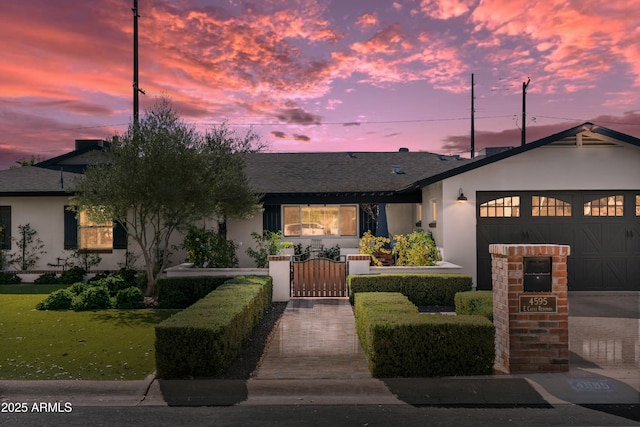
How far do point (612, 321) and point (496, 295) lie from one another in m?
5.23

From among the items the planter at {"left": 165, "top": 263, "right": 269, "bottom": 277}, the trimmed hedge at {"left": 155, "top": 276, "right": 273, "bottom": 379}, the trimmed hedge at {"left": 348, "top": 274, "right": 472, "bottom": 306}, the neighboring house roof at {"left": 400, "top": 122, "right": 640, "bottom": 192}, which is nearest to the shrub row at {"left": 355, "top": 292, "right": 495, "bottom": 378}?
the trimmed hedge at {"left": 155, "top": 276, "right": 273, "bottom": 379}

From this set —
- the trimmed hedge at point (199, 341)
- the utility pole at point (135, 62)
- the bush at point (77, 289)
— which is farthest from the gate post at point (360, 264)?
the utility pole at point (135, 62)

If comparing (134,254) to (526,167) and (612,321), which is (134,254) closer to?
(526,167)

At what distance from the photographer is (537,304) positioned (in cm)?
742

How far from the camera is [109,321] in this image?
11.5 metres

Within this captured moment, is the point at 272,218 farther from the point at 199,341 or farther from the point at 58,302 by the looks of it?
the point at 199,341

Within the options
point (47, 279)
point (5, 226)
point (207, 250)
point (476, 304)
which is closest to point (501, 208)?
point (476, 304)

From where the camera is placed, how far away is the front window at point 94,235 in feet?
59.8

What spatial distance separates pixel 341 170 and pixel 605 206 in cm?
1126

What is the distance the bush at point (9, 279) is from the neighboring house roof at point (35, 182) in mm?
2860

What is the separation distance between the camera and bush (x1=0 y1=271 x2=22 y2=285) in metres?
17.5

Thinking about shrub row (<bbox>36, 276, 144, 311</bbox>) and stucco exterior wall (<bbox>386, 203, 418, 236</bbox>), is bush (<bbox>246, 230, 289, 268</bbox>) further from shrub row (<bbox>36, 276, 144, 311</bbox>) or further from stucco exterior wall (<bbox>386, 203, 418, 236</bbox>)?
stucco exterior wall (<bbox>386, 203, 418, 236</bbox>)

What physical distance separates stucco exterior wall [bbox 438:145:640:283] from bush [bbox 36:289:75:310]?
34.9 feet

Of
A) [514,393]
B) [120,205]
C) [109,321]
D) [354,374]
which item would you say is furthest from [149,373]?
[120,205]
